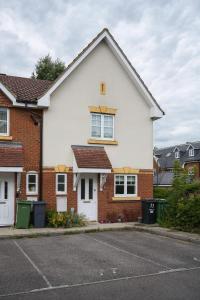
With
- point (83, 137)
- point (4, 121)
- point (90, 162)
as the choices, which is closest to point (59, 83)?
point (83, 137)

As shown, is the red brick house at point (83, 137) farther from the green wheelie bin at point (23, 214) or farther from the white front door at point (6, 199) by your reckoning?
the green wheelie bin at point (23, 214)

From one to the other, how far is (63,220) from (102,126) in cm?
504

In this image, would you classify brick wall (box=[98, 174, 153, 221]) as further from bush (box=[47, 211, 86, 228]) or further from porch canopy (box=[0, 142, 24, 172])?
porch canopy (box=[0, 142, 24, 172])

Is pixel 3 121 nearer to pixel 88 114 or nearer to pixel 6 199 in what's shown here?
pixel 6 199

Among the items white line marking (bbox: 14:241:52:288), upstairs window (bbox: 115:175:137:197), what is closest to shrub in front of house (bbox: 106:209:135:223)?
upstairs window (bbox: 115:175:137:197)

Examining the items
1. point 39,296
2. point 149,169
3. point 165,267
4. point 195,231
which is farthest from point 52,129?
point 39,296

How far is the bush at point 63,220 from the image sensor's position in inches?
603

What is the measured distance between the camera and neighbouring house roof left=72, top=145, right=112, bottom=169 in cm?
1644

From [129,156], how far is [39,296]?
12173mm

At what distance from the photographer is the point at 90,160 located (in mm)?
16656

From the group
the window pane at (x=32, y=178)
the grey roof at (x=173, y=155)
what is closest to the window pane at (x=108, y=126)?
the window pane at (x=32, y=178)

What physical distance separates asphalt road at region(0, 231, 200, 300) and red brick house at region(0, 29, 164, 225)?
148 inches

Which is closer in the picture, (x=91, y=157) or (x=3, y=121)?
(x=3, y=121)

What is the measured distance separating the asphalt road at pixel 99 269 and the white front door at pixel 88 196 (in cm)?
406
